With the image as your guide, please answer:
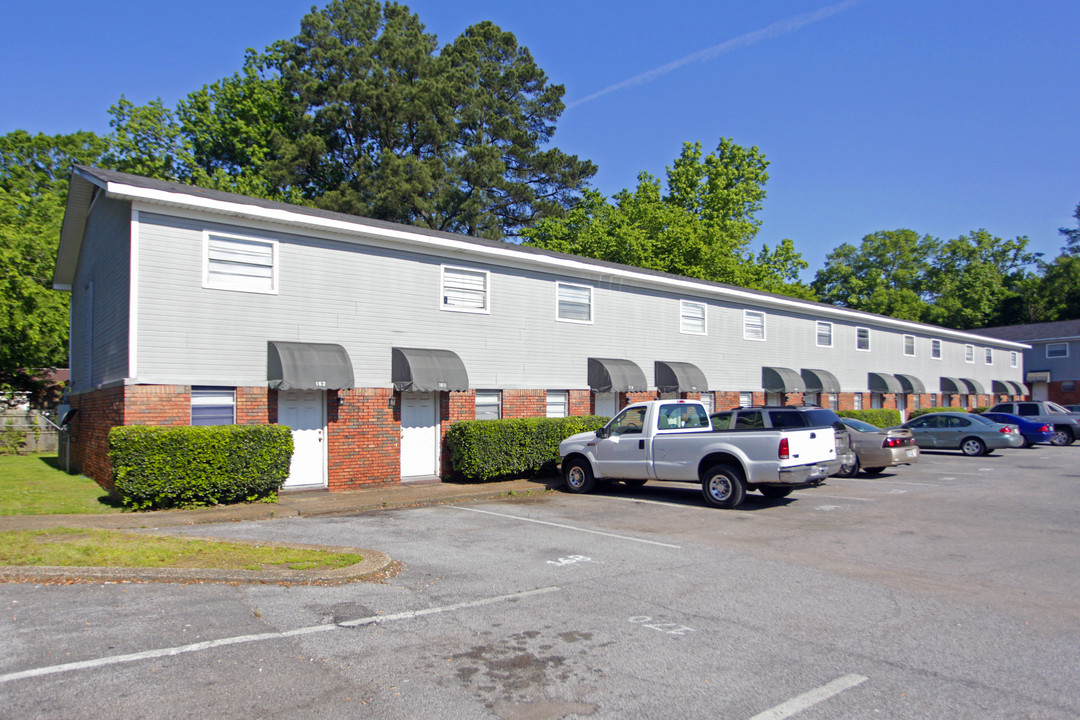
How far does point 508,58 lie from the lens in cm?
5034

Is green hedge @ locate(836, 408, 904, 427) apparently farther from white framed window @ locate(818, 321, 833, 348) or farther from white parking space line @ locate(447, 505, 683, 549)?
white parking space line @ locate(447, 505, 683, 549)

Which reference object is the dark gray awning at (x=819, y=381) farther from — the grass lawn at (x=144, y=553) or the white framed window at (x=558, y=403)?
the grass lawn at (x=144, y=553)

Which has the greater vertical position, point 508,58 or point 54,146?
point 508,58

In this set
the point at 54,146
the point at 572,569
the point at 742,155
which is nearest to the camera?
the point at 572,569

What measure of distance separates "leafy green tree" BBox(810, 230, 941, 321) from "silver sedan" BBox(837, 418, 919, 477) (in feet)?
187

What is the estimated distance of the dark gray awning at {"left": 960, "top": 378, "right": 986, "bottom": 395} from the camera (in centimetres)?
4134

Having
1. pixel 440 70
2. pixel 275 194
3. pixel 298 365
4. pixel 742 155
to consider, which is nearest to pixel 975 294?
pixel 742 155

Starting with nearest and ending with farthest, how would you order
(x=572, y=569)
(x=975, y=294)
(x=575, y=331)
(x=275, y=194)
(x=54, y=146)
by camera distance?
(x=572, y=569), (x=575, y=331), (x=54, y=146), (x=275, y=194), (x=975, y=294)

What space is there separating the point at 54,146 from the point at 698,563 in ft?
140

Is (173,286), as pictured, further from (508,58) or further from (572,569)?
(508,58)

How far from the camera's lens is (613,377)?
802 inches

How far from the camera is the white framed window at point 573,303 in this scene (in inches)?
789

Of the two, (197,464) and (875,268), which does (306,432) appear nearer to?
(197,464)

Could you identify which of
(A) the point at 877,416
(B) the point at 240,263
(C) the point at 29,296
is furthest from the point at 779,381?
(C) the point at 29,296
